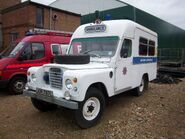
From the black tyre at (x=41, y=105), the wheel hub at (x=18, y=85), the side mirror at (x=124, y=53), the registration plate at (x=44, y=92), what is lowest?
the black tyre at (x=41, y=105)

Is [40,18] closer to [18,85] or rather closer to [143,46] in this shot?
[18,85]

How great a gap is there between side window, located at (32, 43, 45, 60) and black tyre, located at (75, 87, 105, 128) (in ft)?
14.2

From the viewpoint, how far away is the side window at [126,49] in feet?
19.4

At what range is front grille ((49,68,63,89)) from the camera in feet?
15.6

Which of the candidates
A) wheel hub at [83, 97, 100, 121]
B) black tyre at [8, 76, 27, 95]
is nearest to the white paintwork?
wheel hub at [83, 97, 100, 121]

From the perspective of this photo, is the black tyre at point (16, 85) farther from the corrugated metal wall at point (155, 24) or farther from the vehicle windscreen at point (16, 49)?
the corrugated metal wall at point (155, 24)

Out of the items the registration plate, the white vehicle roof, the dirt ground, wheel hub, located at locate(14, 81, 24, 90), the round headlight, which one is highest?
the white vehicle roof

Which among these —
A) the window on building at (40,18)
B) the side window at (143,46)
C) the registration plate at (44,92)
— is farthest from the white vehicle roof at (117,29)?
the window on building at (40,18)

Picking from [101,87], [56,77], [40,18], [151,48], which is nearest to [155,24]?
[40,18]

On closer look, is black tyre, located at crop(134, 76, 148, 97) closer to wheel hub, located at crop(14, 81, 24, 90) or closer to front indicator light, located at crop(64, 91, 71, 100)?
front indicator light, located at crop(64, 91, 71, 100)

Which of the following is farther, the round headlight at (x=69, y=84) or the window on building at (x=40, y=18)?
the window on building at (x=40, y=18)

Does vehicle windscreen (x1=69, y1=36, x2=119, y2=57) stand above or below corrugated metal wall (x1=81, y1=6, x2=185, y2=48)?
below

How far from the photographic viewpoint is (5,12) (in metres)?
23.4

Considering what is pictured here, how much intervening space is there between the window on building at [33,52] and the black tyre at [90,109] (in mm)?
4316
